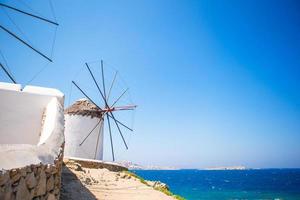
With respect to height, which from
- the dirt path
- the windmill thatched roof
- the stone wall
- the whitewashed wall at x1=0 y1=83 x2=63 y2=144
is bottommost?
the dirt path

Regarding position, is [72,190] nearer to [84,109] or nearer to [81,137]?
[81,137]

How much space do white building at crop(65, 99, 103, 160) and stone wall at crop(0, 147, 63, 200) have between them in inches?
637

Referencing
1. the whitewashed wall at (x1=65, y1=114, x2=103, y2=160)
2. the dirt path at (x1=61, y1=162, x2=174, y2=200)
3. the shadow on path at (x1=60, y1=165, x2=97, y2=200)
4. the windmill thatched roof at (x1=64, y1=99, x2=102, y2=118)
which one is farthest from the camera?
the windmill thatched roof at (x1=64, y1=99, x2=102, y2=118)

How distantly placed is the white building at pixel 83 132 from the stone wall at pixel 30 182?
53.1 ft

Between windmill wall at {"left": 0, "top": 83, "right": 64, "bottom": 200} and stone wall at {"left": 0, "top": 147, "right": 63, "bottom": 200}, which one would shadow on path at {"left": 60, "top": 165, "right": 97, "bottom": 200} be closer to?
windmill wall at {"left": 0, "top": 83, "right": 64, "bottom": 200}

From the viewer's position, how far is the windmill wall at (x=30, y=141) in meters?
3.70

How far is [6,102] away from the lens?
301 inches

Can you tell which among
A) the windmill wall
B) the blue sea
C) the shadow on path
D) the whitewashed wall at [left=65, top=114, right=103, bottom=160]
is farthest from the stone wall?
the blue sea

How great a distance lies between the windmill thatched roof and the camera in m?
22.1

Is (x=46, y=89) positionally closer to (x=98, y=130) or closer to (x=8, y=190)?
(x=8, y=190)

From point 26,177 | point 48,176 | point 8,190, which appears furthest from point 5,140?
point 8,190

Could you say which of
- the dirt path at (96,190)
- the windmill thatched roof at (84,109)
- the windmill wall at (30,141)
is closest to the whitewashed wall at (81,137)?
the windmill thatched roof at (84,109)

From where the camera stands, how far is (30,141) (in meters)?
7.61

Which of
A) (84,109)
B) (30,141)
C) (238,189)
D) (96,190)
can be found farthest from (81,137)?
(238,189)
